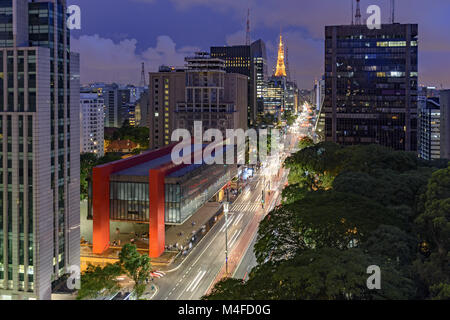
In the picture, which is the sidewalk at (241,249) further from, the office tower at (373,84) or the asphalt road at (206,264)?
the office tower at (373,84)

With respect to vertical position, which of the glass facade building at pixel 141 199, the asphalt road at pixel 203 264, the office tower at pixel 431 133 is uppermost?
the office tower at pixel 431 133

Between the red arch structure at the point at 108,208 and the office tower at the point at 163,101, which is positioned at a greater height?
the office tower at the point at 163,101

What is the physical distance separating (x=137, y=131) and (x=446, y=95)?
295 ft

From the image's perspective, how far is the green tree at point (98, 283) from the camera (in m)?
35.5

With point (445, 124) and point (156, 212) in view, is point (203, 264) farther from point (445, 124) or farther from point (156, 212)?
point (445, 124)

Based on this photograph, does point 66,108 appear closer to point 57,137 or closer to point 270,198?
point 57,137

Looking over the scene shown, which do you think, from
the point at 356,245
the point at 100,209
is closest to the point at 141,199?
the point at 100,209

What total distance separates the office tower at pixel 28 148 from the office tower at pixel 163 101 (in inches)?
3236

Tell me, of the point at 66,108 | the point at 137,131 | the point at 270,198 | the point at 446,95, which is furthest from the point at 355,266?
the point at 137,131

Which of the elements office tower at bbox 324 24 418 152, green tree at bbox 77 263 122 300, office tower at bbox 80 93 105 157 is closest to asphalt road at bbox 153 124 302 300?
green tree at bbox 77 263 122 300

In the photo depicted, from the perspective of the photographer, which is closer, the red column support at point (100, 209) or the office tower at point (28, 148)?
the office tower at point (28, 148)

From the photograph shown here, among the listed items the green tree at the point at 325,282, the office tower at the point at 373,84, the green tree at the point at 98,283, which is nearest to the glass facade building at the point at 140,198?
the green tree at the point at 98,283

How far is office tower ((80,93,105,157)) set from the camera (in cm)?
13250

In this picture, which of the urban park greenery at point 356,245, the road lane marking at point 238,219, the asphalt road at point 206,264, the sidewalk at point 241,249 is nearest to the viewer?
the urban park greenery at point 356,245
